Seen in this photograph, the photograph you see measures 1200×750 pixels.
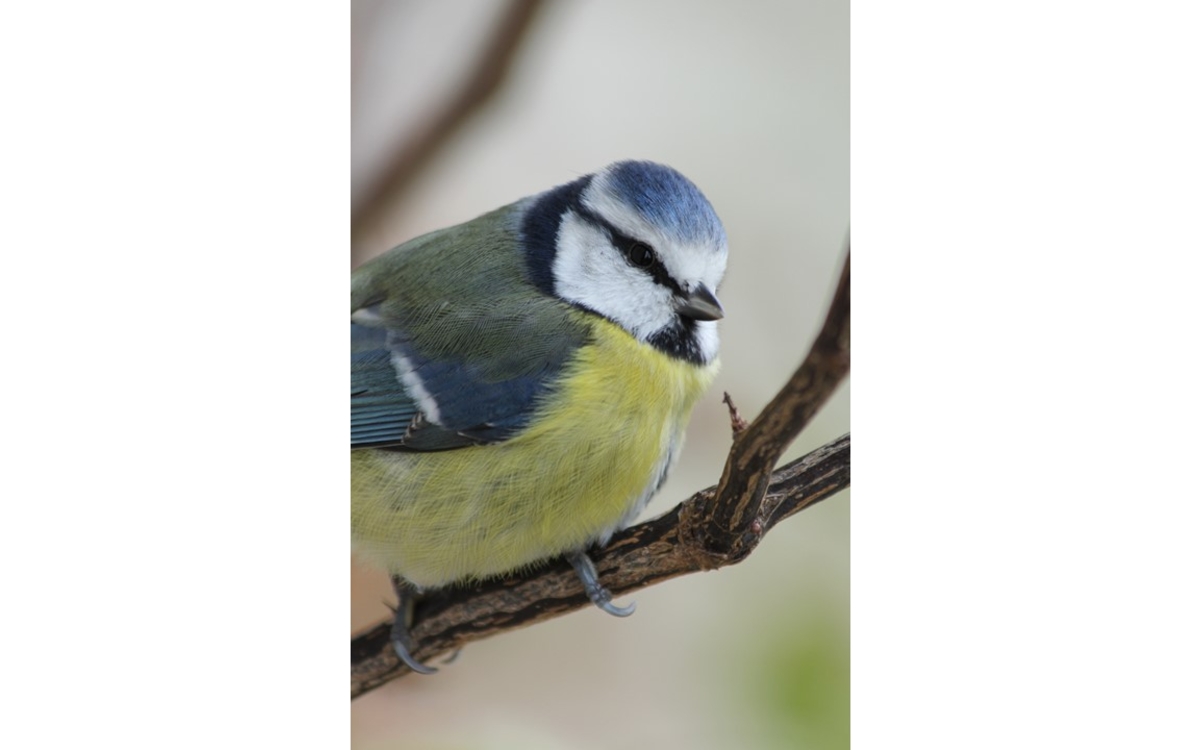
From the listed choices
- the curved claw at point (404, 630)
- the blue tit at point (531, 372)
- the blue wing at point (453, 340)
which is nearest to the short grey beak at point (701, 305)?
the blue tit at point (531, 372)

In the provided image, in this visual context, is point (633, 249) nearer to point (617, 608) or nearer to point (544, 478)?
point (544, 478)

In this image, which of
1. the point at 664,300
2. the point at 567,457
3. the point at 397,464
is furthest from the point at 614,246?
the point at 397,464

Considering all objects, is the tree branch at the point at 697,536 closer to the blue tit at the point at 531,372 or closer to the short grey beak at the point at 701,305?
the blue tit at the point at 531,372

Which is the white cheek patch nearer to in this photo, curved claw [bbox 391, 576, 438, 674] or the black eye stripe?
the black eye stripe

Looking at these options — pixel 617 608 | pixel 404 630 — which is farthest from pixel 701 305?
pixel 404 630
